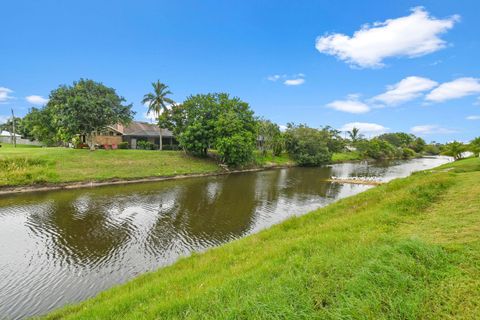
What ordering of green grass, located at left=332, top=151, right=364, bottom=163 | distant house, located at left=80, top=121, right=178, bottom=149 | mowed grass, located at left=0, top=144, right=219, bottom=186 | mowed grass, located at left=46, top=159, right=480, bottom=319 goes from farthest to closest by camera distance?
green grass, located at left=332, top=151, right=364, bottom=163
distant house, located at left=80, top=121, right=178, bottom=149
mowed grass, located at left=0, top=144, right=219, bottom=186
mowed grass, located at left=46, top=159, right=480, bottom=319

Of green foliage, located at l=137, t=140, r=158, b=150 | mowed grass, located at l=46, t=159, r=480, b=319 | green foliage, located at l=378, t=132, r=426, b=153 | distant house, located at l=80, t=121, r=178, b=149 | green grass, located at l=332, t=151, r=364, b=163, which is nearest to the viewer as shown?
mowed grass, located at l=46, t=159, r=480, b=319

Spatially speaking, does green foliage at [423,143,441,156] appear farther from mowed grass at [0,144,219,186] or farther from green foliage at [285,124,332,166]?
mowed grass at [0,144,219,186]

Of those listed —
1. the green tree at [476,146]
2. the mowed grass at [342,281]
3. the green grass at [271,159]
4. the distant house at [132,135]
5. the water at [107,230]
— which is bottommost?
the water at [107,230]

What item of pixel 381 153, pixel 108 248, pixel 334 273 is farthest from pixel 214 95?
pixel 381 153

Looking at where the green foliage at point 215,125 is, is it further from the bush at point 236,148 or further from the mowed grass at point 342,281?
the mowed grass at point 342,281

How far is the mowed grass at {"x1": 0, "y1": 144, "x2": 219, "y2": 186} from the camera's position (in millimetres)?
26891

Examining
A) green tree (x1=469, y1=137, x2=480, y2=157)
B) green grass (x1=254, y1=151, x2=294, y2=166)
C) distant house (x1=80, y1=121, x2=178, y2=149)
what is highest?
distant house (x1=80, y1=121, x2=178, y2=149)

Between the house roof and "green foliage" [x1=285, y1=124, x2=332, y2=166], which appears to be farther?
"green foliage" [x1=285, y1=124, x2=332, y2=166]


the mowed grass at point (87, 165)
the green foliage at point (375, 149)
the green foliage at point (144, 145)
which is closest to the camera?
the mowed grass at point (87, 165)

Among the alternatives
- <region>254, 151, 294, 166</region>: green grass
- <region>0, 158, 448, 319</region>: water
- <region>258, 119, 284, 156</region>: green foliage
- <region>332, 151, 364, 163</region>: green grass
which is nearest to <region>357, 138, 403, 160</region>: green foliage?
<region>332, 151, 364, 163</region>: green grass

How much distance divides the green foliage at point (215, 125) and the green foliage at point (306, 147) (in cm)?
1614

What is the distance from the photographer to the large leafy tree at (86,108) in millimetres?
35250

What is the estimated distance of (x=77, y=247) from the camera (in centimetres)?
1273

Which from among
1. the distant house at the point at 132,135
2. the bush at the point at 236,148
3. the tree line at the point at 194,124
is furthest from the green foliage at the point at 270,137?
the distant house at the point at 132,135
